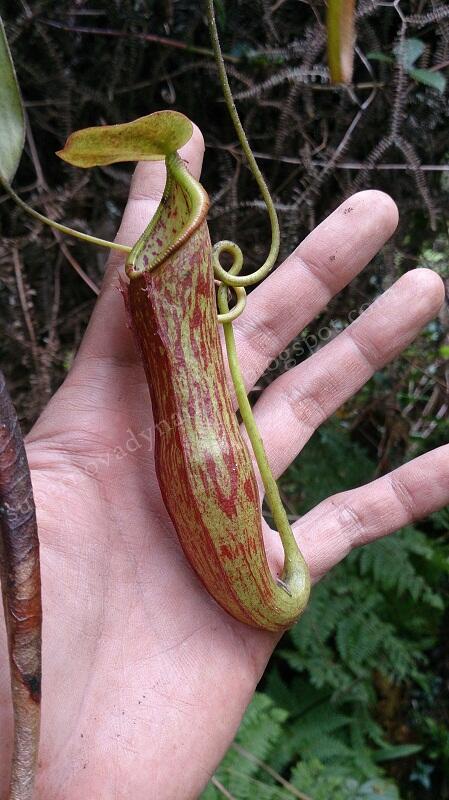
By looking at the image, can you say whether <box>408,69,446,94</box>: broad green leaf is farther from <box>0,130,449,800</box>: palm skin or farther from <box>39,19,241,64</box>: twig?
<box>39,19,241,64</box>: twig

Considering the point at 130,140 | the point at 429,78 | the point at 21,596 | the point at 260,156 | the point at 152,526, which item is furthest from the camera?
the point at 260,156

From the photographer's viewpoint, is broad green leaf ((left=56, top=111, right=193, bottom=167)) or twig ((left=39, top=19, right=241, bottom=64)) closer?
broad green leaf ((left=56, top=111, right=193, bottom=167))

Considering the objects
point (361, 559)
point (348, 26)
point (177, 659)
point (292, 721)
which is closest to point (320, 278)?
point (348, 26)

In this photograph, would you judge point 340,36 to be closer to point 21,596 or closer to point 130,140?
point 130,140

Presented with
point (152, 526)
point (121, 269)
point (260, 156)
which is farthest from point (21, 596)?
point (260, 156)

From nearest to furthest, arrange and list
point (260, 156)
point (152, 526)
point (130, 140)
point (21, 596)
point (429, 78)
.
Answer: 1. point (21, 596)
2. point (130, 140)
3. point (152, 526)
4. point (429, 78)
5. point (260, 156)

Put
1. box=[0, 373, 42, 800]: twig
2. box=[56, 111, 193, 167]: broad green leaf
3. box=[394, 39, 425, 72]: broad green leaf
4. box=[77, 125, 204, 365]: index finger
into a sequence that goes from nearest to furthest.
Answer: box=[0, 373, 42, 800]: twig
box=[56, 111, 193, 167]: broad green leaf
box=[77, 125, 204, 365]: index finger
box=[394, 39, 425, 72]: broad green leaf

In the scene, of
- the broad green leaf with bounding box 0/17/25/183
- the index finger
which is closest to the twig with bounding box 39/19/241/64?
the index finger
